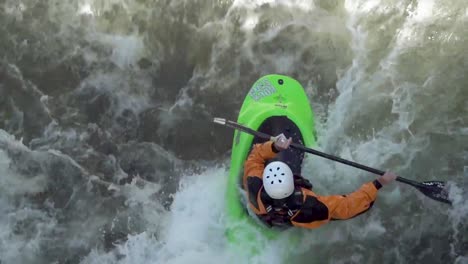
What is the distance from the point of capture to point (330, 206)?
6.13m

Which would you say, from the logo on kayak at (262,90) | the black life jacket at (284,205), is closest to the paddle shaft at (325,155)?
the black life jacket at (284,205)

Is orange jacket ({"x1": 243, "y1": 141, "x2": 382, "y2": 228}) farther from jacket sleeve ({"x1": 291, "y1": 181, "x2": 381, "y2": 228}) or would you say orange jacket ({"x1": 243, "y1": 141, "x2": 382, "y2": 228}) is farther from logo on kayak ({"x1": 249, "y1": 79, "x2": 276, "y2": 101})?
logo on kayak ({"x1": 249, "y1": 79, "x2": 276, "y2": 101})

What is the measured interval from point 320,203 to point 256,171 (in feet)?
2.35

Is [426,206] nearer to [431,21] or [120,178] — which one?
[431,21]

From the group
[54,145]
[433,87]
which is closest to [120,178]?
[54,145]

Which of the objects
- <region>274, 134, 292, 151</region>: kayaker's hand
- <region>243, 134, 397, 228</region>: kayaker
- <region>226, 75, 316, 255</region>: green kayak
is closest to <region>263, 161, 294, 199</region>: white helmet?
<region>243, 134, 397, 228</region>: kayaker

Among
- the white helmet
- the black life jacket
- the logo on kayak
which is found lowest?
the black life jacket

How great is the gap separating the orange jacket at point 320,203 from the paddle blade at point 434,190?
78 cm

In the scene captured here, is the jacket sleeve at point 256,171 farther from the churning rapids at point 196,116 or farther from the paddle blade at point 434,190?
the paddle blade at point 434,190

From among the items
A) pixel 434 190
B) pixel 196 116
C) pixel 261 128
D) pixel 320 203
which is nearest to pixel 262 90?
pixel 261 128

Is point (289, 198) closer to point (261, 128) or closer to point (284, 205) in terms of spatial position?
point (284, 205)

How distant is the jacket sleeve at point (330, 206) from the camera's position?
607 centimetres

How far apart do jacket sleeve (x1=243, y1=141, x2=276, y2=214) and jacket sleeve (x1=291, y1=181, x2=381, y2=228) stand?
15.5 inches

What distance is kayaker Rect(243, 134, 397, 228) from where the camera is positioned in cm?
593
